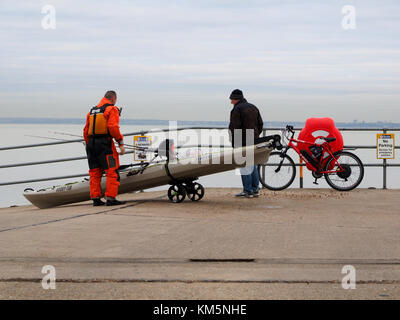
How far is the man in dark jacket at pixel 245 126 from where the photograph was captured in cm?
1102

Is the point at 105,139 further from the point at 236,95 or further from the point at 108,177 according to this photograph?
the point at 236,95

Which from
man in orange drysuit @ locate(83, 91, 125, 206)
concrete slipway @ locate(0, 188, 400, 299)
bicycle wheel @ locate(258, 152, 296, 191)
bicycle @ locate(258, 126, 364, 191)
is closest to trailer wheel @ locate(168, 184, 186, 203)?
concrete slipway @ locate(0, 188, 400, 299)

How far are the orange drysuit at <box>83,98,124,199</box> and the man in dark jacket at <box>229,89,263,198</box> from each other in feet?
6.79

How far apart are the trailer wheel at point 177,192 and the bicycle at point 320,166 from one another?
2291 mm

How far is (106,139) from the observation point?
993cm

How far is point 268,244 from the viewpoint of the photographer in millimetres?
6473

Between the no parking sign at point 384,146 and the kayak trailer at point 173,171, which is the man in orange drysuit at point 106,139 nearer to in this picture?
the kayak trailer at point 173,171

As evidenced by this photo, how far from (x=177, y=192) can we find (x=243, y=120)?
1728 mm

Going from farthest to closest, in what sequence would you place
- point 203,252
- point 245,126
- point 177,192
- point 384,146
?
1. point 384,146
2. point 245,126
3. point 177,192
4. point 203,252

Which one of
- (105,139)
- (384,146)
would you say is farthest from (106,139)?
(384,146)

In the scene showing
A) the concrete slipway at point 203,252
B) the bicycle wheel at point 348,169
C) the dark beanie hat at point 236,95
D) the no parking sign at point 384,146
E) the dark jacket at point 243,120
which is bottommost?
the concrete slipway at point 203,252

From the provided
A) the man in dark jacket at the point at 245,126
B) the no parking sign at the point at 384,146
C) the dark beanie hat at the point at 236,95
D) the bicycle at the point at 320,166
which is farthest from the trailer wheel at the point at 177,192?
the no parking sign at the point at 384,146

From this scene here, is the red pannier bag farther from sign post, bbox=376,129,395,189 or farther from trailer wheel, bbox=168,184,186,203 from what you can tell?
trailer wheel, bbox=168,184,186,203

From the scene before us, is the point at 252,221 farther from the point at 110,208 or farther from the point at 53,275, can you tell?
the point at 53,275
